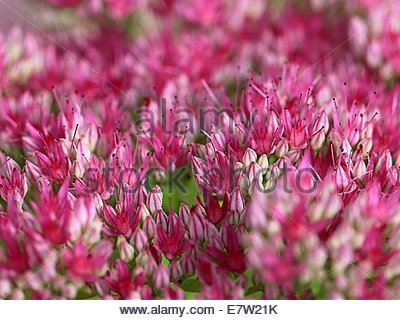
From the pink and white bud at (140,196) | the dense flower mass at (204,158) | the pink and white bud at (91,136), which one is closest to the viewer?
the dense flower mass at (204,158)

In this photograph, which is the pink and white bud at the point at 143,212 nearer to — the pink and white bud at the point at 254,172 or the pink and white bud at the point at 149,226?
the pink and white bud at the point at 149,226

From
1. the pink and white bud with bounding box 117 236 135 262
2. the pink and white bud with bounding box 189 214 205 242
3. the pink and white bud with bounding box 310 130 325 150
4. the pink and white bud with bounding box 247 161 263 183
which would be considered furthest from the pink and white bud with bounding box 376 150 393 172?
the pink and white bud with bounding box 117 236 135 262

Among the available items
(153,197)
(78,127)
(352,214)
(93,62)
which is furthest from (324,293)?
(93,62)

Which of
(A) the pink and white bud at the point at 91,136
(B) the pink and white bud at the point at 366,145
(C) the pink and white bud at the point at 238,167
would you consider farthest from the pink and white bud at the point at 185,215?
(B) the pink and white bud at the point at 366,145

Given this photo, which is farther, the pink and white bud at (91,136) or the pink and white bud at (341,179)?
the pink and white bud at (91,136)

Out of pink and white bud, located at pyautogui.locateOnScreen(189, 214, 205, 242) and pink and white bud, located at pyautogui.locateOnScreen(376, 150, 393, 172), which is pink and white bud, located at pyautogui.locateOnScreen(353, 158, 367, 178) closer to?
pink and white bud, located at pyautogui.locateOnScreen(376, 150, 393, 172)

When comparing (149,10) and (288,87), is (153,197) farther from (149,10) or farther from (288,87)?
(149,10)

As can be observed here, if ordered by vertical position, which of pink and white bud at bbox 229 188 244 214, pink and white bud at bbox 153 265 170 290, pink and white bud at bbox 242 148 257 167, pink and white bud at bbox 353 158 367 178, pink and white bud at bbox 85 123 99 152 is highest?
pink and white bud at bbox 85 123 99 152

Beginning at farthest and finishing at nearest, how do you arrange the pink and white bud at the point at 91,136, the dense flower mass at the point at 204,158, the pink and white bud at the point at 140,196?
the pink and white bud at the point at 91,136 → the pink and white bud at the point at 140,196 → the dense flower mass at the point at 204,158

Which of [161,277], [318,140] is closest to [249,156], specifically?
[318,140]
